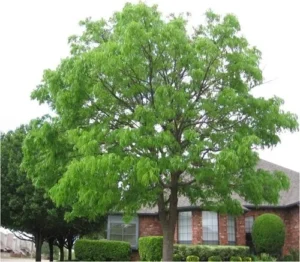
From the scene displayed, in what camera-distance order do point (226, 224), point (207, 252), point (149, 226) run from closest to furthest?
1. point (207, 252)
2. point (226, 224)
3. point (149, 226)

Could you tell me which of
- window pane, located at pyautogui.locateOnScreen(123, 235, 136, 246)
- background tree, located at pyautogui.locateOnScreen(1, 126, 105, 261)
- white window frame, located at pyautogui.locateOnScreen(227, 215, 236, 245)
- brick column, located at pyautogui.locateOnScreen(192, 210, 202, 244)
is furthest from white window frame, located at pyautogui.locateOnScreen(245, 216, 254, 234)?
background tree, located at pyautogui.locateOnScreen(1, 126, 105, 261)

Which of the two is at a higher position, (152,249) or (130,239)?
(130,239)

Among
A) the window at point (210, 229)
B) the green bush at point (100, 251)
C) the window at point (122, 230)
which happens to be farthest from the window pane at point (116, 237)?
the window at point (210, 229)

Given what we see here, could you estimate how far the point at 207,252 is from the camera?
74.9 ft

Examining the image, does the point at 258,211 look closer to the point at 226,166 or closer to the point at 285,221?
the point at 285,221

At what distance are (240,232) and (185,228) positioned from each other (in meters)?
3.22

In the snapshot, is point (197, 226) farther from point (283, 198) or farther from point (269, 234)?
point (283, 198)

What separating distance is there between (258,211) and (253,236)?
2.41 metres

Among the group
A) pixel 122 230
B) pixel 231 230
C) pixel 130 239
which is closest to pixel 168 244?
pixel 231 230

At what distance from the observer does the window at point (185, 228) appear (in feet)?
85.2

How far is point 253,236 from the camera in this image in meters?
24.6

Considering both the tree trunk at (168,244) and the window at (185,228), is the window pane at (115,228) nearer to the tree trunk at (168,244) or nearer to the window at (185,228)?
the window at (185,228)

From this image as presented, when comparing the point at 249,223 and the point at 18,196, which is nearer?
the point at 18,196

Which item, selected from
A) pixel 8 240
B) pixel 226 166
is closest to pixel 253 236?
pixel 226 166
